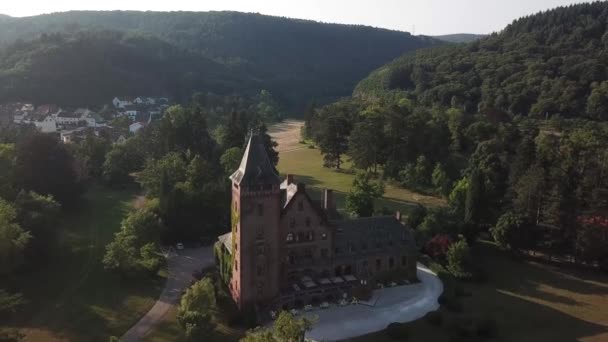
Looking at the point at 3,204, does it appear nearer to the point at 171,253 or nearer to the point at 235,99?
the point at 171,253

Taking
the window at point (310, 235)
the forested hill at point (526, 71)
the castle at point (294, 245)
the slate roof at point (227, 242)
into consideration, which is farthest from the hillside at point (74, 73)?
the window at point (310, 235)

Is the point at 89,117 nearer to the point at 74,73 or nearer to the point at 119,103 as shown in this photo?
Result: the point at 119,103

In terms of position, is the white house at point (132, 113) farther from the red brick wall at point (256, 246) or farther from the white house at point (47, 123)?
the red brick wall at point (256, 246)

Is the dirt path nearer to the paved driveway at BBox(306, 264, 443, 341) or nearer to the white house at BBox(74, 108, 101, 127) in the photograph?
the white house at BBox(74, 108, 101, 127)

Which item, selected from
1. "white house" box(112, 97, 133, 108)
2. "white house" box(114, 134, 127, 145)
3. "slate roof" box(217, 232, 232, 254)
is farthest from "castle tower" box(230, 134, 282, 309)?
"white house" box(112, 97, 133, 108)

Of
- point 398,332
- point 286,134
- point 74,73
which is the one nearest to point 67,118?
point 74,73
